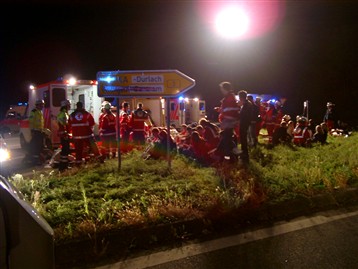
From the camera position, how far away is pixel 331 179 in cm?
710

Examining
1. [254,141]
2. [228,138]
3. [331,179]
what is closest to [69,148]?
[228,138]

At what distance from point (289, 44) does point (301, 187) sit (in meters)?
26.9

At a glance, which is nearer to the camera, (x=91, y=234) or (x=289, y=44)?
(x=91, y=234)

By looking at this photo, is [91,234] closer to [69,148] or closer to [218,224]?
[218,224]

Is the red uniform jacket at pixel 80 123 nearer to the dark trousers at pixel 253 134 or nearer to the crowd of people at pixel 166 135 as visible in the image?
the crowd of people at pixel 166 135

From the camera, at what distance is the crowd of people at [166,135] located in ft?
28.3

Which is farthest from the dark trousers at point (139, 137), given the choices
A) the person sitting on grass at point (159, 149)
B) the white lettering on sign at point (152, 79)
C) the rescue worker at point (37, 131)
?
the white lettering on sign at point (152, 79)

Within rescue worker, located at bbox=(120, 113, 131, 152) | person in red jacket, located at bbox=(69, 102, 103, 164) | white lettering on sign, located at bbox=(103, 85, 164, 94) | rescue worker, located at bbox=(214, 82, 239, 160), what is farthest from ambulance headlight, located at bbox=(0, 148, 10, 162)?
rescue worker, located at bbox=(214, 82, 239, 160)

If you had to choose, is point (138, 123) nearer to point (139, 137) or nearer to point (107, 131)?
point (139, 137)

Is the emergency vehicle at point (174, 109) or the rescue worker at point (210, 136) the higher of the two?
the emergency vehicle at point (174, 109)

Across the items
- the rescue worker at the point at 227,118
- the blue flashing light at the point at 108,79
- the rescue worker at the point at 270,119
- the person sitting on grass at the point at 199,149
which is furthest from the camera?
the rescue worker at the point at 270,119

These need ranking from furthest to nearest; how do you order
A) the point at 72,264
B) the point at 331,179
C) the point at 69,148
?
the point at 69,148
the point at 331,179
the point at 72,264

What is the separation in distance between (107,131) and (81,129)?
3.37 ft

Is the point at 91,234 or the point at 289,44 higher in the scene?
the point at 289,44
